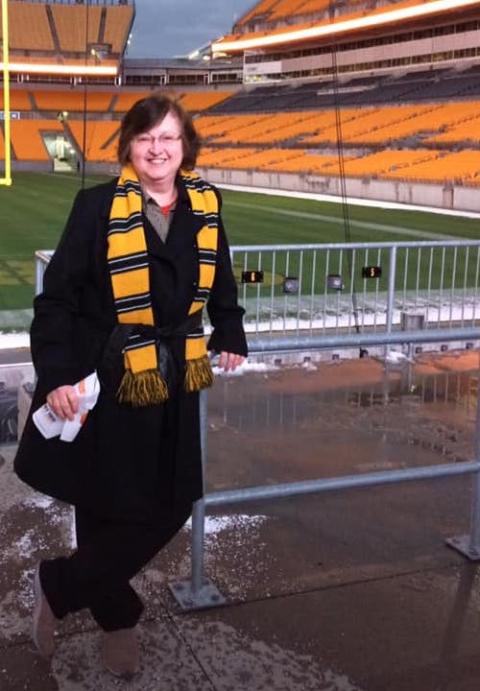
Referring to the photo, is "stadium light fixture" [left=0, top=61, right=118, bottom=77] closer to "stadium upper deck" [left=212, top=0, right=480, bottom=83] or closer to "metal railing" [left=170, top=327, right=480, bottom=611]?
"stadium upper deck" [left=212, top=0, right=480, bottom=83]

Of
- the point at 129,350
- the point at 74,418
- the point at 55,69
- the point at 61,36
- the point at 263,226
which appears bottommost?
the point at 263,226

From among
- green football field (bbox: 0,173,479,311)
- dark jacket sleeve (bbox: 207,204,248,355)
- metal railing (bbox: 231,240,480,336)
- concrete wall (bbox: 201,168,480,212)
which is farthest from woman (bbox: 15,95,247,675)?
concrete wall (bbox: 201,168,480,212)

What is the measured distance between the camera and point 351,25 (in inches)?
1976

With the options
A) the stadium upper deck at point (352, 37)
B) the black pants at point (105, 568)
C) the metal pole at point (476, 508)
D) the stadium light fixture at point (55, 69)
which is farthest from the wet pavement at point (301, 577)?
the stadium light fixture at point (55, 69)

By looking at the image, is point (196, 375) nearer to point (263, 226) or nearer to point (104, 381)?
point (104, 381)

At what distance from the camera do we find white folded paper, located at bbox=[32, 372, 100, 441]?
8.73ft

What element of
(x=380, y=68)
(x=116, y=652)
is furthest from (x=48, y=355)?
(x=380, y=68)

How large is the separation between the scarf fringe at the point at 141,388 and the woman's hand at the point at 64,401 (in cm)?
14

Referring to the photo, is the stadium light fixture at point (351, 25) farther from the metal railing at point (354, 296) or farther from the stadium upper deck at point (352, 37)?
the metal railing at point (354, 296)

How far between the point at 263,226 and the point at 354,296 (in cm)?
1136

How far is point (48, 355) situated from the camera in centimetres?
265

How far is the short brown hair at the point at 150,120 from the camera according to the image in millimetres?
2711

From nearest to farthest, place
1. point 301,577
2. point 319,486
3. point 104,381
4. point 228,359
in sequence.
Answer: point 104,381 < point 228,359 < point 319,486 < point 301,577

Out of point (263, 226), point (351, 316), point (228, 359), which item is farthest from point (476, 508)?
point (263, 226)
